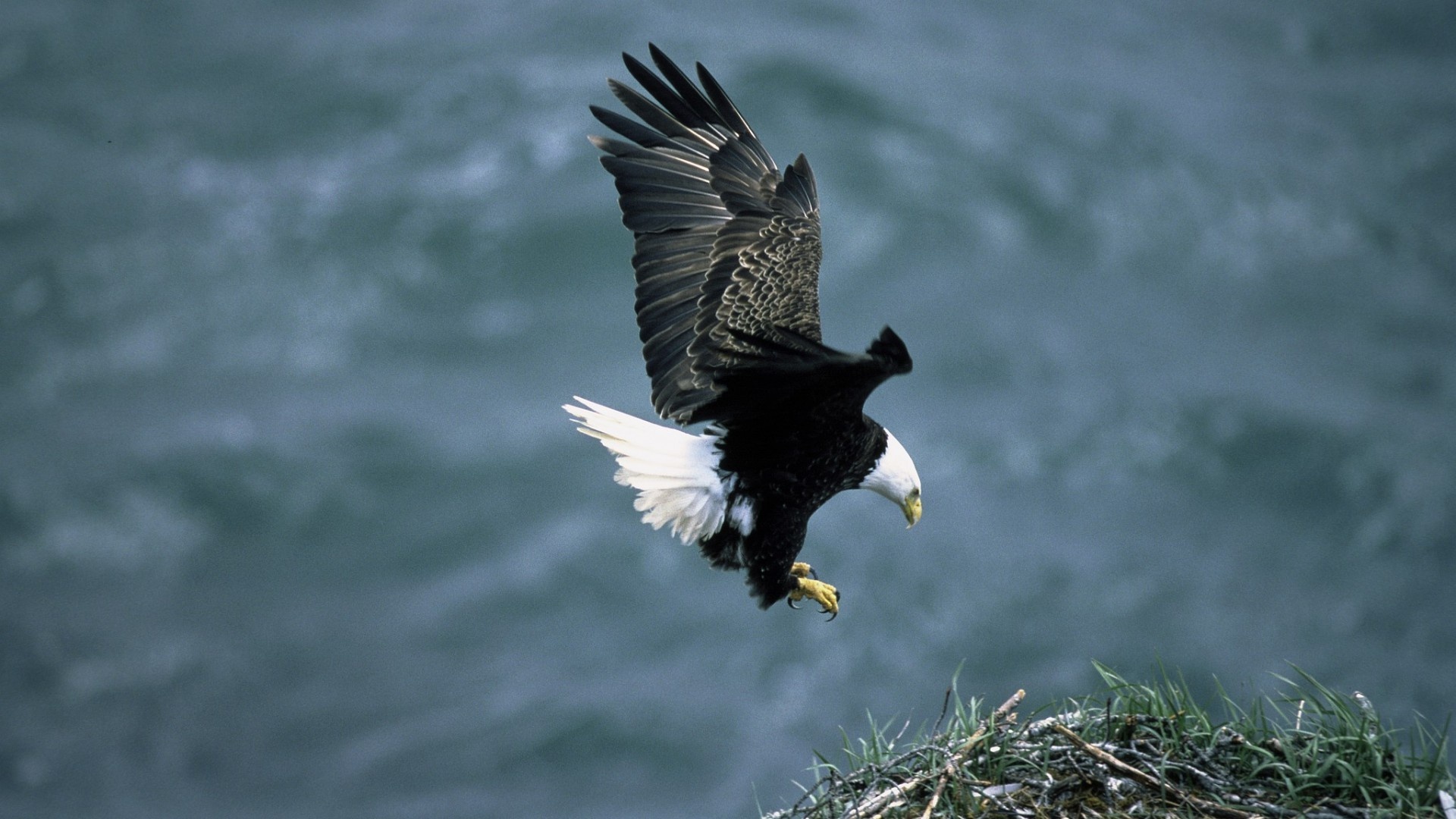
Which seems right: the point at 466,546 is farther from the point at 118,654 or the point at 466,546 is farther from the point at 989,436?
the point at 989,436

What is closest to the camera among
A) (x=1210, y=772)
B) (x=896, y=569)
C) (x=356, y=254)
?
(x=1210, y=772)

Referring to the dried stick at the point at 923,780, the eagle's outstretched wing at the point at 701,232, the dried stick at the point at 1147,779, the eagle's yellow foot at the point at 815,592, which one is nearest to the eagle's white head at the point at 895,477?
the eagle's yellow foot at the point at 815,592

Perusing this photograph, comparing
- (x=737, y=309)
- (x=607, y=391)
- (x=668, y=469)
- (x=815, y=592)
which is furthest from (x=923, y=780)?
(x=607, y=391)

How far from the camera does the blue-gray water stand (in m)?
17.4

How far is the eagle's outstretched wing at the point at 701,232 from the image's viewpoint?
6.39 metres

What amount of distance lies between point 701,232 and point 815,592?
5.01 feet

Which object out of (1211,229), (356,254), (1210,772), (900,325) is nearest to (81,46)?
(356,254)

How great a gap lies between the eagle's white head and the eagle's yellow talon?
444mm

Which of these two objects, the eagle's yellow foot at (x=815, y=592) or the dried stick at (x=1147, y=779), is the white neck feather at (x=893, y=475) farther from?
the dried stick at (x=1147, y=779)

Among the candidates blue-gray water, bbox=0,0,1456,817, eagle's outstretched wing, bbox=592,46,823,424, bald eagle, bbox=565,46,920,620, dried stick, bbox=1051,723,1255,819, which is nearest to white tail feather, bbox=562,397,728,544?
bald eagle, bbox=565,46,920,620

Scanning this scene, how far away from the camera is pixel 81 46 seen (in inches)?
844

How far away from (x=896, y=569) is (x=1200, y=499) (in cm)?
376

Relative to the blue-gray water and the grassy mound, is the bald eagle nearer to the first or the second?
the grassy mound

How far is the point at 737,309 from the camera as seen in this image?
6.38m
